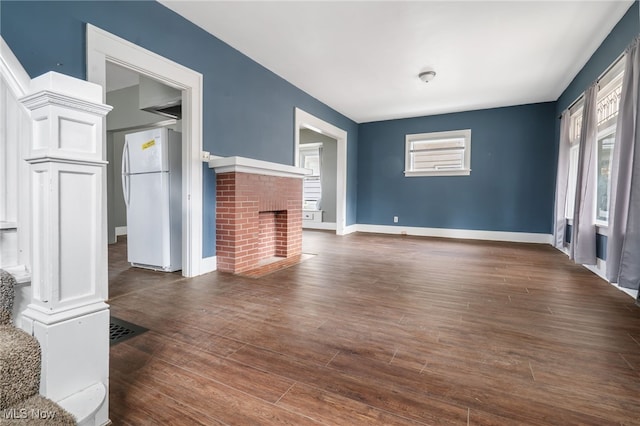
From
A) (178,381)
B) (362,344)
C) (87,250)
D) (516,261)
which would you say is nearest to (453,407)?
(362,344)

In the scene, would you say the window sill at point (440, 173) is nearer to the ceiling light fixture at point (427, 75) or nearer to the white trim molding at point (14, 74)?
the ceiling light fixture at point (427, 75)

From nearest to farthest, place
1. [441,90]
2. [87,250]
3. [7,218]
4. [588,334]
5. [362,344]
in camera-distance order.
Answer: [87,250], [7,218], [362,344], [588,334], [441,90]

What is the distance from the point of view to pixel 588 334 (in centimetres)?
183

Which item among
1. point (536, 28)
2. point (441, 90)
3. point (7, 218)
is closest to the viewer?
point (7, 218)

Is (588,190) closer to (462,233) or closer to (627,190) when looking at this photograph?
(627,190)

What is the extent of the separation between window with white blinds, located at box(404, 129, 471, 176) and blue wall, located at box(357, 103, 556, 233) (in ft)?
0.36

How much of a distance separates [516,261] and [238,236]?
11.3 feet

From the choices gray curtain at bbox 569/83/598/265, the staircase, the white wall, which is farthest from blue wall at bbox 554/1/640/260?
the white wall

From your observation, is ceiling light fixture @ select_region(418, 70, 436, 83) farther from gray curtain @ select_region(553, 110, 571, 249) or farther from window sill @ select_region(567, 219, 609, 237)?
window sill @ select_region(567, 219, 609, 237)

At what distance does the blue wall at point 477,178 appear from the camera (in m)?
5.54

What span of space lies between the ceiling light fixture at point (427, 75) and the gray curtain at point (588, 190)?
172 cm

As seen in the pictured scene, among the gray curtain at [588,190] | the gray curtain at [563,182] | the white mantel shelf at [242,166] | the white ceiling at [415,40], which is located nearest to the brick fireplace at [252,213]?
the white mantel shelf at [242,166]

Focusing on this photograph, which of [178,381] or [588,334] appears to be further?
[588,334]

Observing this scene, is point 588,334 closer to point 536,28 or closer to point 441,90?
point 536,28
